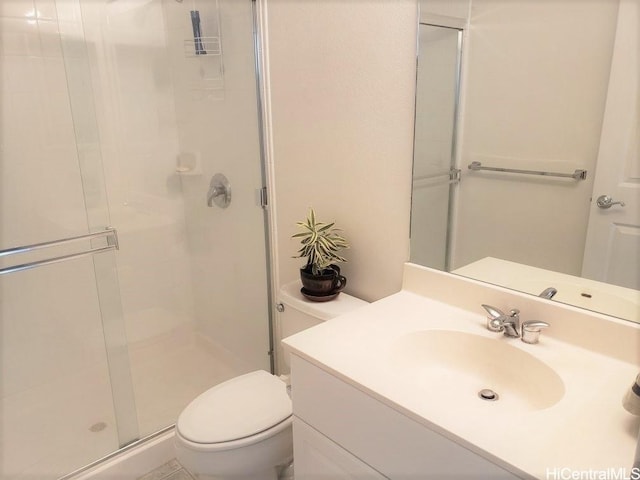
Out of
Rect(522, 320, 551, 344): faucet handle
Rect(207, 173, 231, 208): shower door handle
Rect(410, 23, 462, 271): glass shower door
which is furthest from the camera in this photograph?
Rect(207, 173, 231, 208): shower door handle

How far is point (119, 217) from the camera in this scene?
2.20 meters

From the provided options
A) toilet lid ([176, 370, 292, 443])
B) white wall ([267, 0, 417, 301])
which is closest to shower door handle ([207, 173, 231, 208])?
white wall ([267, 0, 417, 301])

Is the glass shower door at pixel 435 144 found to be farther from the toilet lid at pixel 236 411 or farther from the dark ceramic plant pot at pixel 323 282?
the toilet lid at pixel 236 411

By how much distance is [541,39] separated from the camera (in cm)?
109

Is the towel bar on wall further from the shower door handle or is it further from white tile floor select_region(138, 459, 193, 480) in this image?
white tile floor select_region(138, 459, 193, 480)

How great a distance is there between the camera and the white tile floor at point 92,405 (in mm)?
1782

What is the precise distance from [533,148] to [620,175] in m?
0.21

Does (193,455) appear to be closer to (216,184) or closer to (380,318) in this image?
(380,318)

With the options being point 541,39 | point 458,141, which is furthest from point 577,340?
point 541,39

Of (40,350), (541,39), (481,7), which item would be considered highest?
(481,7)

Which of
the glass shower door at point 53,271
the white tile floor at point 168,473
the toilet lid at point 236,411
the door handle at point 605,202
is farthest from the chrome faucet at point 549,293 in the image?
the glass shower door at point 53,271

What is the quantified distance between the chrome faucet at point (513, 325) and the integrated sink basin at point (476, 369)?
29 mm

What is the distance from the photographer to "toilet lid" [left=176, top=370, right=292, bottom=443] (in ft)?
4.56

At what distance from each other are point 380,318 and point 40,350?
1730 millimetres
